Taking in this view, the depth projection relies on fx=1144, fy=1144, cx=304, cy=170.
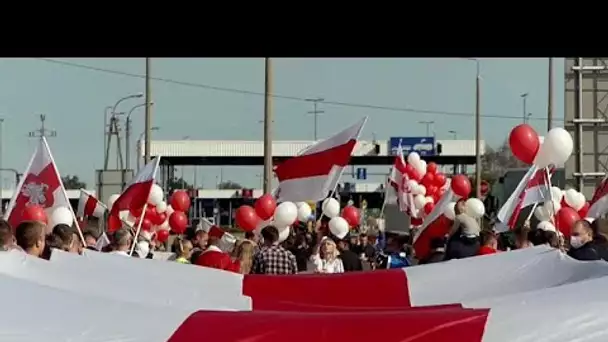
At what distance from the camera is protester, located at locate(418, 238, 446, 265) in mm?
11181

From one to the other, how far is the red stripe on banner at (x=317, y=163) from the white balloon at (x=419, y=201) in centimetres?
949

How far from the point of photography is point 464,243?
10656mm

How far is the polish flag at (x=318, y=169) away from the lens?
14.2m

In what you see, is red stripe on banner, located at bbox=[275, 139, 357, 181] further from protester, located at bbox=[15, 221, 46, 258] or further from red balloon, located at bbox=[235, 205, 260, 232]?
protester, located at bbox=[15, 221, 46, 258]

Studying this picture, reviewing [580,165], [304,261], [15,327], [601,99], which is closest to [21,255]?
[15,327]

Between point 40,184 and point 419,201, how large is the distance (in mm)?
12730

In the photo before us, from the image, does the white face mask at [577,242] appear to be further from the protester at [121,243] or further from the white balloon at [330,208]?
the white balloon at [330,208]

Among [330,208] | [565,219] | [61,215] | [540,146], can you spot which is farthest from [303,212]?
[61,215]

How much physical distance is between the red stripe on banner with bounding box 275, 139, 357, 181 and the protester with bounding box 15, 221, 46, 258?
22.1 feet

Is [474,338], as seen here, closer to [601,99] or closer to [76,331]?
[76,331]
